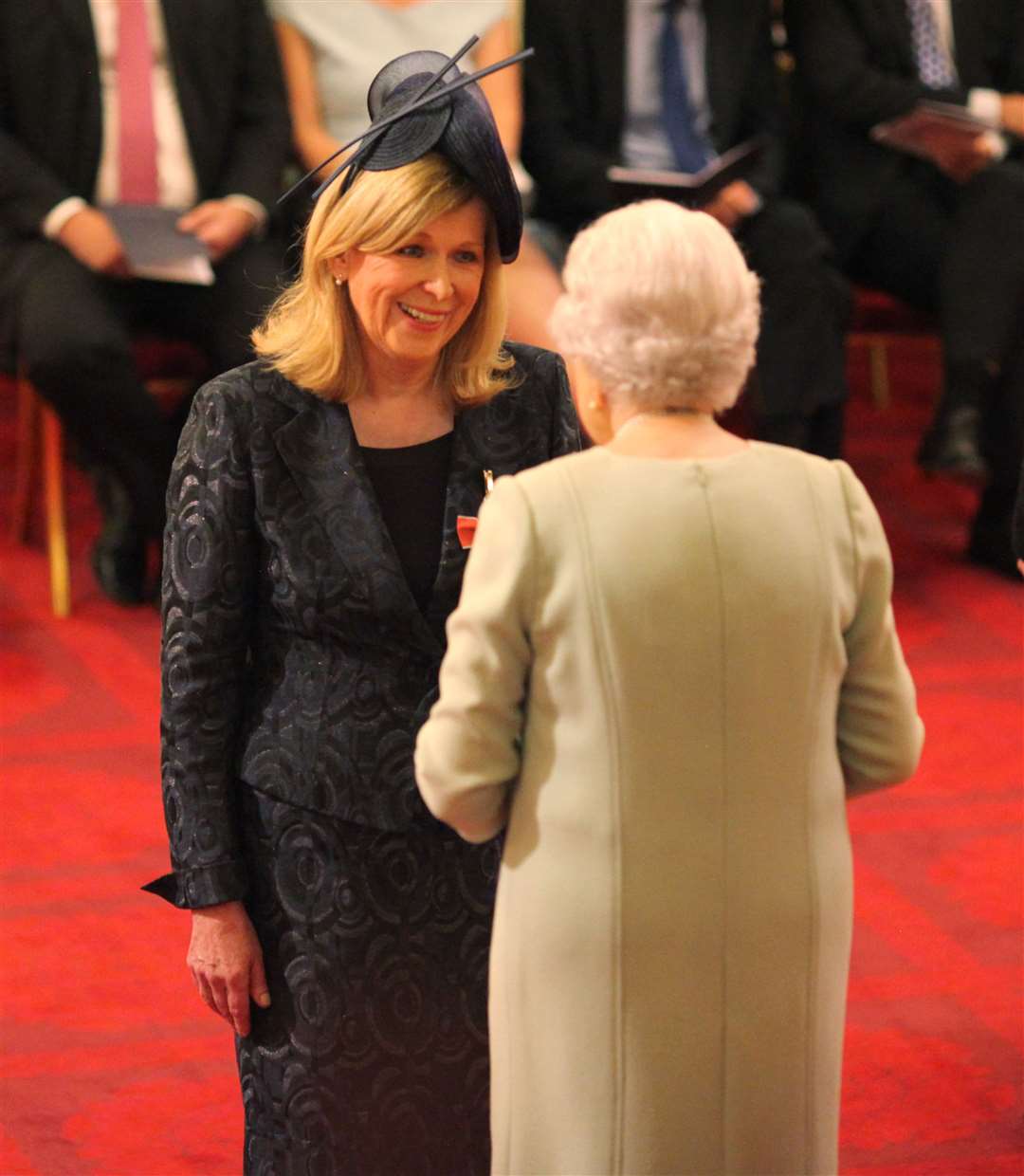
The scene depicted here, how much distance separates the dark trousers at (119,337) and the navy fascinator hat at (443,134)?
260 centimetres

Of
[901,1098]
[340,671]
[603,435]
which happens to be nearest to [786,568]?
[603,435]

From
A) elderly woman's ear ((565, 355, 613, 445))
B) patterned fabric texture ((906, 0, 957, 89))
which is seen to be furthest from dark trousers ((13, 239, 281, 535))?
elderly woman's ear ((565, 355, 613, 445))

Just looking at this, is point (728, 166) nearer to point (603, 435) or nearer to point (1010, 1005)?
point (1010, 1005)

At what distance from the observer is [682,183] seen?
15.9 ft

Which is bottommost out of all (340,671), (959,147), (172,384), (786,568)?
(172,384)

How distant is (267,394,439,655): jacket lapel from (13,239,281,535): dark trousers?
2573 millimetres

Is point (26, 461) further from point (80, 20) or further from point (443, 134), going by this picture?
point (443, 134)

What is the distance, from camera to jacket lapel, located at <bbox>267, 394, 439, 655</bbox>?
2.08m

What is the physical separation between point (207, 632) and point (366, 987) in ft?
1.44

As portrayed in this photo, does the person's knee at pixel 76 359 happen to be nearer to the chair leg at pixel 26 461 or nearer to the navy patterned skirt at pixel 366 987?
the chair leg at pixel 26 461

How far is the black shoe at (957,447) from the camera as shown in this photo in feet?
16.6

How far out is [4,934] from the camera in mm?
3438

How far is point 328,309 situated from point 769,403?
3.15 metres

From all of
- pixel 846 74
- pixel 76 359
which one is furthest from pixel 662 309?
pixel 846 74
